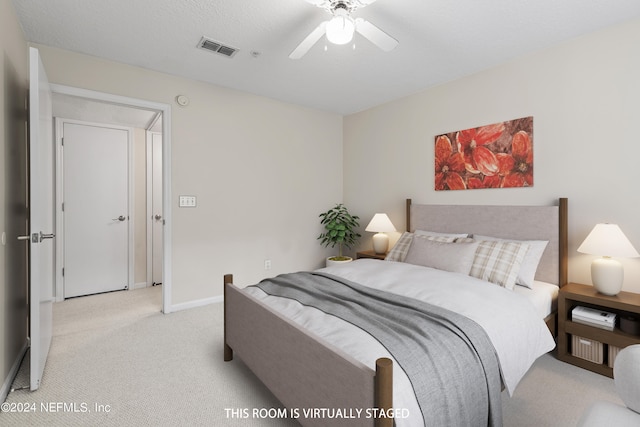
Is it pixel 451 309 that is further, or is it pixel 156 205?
pixel 156 205

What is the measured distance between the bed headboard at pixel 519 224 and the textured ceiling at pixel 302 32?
1349mm

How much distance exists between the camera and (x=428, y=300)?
6.18ft

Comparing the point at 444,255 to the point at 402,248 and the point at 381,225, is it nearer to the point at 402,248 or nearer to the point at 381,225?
the point at 402,248

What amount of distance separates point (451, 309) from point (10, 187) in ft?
Answer: 9.33

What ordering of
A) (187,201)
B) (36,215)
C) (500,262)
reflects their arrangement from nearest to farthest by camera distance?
(36,215)
(500,262)
(187,201)

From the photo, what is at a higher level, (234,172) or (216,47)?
(216,47)

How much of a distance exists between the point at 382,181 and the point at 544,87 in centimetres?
192

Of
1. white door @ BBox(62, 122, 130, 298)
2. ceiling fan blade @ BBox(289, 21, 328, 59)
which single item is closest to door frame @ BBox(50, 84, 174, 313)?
white door @ BBox(62, 122, 130, 298)

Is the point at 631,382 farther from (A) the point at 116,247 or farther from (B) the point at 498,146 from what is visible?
(A) the point at 116,247

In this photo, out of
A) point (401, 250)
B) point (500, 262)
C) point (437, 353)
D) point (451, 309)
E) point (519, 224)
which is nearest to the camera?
point (437, 353)

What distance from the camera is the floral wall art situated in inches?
110

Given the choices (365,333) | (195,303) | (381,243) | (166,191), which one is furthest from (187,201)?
(365,333)

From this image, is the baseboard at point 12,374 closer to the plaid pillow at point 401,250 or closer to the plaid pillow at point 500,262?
the plaid pillow at point 401,250

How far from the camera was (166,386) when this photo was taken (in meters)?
1.99
